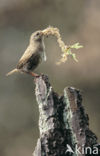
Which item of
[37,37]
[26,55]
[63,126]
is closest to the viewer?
[63,126]

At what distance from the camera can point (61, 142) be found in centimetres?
297

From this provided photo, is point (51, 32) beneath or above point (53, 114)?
above

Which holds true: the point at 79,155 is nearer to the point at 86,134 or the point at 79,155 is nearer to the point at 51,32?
the point at 86,134

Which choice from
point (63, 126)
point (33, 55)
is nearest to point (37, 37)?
point (33, 55)

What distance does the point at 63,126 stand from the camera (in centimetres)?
299

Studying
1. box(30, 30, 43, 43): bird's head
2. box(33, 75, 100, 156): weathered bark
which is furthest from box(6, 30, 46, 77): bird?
box(33, 75, 100, 156): weathered bark

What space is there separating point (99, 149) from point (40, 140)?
9.9 inches

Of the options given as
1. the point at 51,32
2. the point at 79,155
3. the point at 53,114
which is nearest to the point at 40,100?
the point at 53,114

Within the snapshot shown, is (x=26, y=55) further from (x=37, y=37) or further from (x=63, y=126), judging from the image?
(x=63, y=126)

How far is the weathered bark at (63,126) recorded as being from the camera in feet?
9.70

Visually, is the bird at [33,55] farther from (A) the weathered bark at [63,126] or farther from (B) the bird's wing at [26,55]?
(A) the weathered bark at [63,126]

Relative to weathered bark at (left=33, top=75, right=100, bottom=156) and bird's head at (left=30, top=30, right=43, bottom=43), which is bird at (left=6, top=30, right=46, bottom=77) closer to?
bird's head at (left=30, top=30, right=43, bottom=43)

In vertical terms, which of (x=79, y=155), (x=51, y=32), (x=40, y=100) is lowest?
(x=79, y=155)

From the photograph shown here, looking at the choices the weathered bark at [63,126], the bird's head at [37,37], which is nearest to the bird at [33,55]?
the bird's head at [37,37]
